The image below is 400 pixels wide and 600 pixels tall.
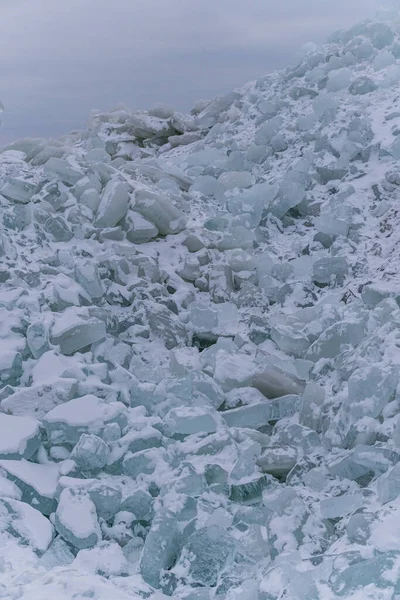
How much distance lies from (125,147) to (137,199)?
1689mm

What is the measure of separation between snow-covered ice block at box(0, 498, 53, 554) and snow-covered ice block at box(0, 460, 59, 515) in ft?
0.17

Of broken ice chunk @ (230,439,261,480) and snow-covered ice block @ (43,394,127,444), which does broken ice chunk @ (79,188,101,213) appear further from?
broken ice chunk @ (230,439,261,480)

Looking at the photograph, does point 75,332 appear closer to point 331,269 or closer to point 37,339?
point 37,339

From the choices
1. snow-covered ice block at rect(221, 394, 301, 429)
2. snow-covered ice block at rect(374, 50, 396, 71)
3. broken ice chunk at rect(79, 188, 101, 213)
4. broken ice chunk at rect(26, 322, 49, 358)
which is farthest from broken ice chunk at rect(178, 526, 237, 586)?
snow-covered ice block at rect(374, 50, 396, 71)

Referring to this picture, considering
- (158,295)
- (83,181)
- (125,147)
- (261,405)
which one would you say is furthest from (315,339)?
(125,147)

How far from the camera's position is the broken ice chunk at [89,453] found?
173cm

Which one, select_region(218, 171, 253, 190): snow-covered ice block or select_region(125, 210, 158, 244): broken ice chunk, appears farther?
select_region(218, 171, 253, 190): snow-covered ice block

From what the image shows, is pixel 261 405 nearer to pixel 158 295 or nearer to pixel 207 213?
pixel 158 295

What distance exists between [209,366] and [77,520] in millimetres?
852

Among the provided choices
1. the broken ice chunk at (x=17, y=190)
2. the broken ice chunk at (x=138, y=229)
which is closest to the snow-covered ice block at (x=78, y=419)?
the broken ice chunk at (x=138, y=229)

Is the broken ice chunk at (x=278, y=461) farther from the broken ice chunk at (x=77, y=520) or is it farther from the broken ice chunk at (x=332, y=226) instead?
the broken ice chunk at (x=332, y=226)

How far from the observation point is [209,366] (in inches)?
90.5

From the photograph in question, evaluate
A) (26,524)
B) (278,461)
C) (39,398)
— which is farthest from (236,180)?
(26,524)

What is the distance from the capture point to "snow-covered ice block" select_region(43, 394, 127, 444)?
182 cm
